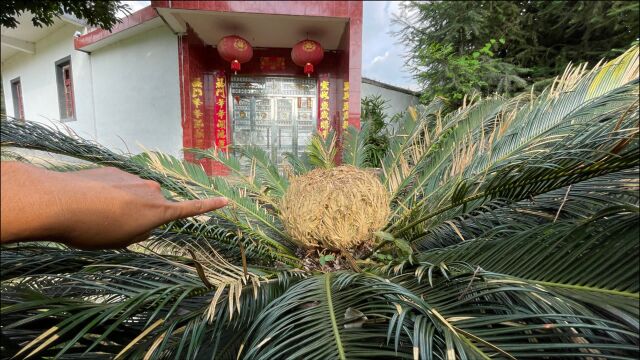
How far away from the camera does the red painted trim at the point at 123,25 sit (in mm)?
5633

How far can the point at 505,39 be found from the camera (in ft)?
16.1

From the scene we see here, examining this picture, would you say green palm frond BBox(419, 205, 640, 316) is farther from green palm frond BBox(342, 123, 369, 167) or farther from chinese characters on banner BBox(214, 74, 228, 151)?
chinese characters on banner BBox(214, 74, 228, 151)

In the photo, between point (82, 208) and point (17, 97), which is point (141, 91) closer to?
point (82, 208)

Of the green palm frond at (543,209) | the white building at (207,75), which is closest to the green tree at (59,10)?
the white building at (207,75)

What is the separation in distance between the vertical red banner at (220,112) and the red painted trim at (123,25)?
1.46 meters

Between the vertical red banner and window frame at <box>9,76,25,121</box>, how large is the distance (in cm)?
821

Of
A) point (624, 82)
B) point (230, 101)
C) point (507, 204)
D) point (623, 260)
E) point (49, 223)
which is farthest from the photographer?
point (230, 101)

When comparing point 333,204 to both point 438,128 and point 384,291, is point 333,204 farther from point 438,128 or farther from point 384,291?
point 438,128

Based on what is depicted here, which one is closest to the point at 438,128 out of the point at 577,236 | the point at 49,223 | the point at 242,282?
the point at 577,236

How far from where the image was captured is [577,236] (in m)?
0.87

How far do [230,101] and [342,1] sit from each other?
303 cm

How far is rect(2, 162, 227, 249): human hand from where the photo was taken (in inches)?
23.3

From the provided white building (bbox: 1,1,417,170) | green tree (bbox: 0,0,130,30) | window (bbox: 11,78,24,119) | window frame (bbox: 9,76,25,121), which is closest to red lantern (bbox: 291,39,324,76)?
white building (bbox: 1,1,417,170)

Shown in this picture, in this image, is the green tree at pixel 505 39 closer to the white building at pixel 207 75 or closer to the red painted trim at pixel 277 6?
the red painted trim at pixel 277 6
